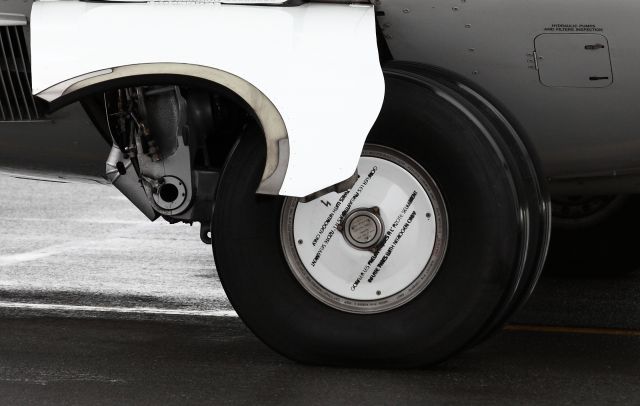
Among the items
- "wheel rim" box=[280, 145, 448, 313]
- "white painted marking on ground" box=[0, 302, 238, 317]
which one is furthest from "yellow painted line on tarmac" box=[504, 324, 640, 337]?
"white painted marking on ground" box=[0, 302, 238, 317]

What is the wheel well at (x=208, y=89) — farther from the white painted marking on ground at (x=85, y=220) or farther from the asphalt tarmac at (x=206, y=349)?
the white painted marking on ground at (x=85, y=220)

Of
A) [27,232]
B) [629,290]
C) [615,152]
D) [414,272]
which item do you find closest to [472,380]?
[414,272]

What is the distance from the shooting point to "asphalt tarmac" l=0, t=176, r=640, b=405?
15.8 ft

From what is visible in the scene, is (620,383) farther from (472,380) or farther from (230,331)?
(230,331)

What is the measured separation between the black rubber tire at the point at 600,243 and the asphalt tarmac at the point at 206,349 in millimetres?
106

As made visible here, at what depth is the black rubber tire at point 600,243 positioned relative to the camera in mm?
7410

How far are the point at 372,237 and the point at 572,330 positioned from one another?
133 centimetres

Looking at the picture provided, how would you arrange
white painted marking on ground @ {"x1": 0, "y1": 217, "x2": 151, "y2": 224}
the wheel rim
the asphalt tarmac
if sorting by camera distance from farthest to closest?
1. white painted marking on ground @ {"x1": 0, "y1": 217, "x2": 151, "y2": 224}
2. the wheel rim
3. the asphalt tarmac

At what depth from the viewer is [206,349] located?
5.56 m

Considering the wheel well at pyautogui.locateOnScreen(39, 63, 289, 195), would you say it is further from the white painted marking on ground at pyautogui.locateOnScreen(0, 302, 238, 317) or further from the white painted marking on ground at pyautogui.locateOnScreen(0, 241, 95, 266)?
the white painted marking on ground at pyautogui.locateOnScreen(0, 241, 95, 266)

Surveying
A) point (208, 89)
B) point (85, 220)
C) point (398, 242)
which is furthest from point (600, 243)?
point (85, 220)

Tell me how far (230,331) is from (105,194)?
627cm

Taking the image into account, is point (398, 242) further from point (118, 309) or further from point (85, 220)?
point (85, 220)

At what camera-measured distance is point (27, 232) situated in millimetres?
9578
